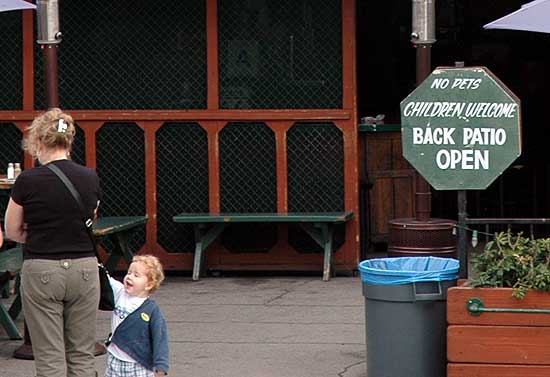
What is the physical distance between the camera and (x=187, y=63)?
38.7ft

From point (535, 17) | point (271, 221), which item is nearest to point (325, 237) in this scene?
point (271, 221)

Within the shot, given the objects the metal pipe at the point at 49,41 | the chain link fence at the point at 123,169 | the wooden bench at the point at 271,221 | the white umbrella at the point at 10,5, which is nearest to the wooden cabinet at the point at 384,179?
the wooden bench at the point at 271,221

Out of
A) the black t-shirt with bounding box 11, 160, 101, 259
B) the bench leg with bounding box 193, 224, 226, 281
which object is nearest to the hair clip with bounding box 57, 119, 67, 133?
the black t-shirt with bounding box 11, 160, 101, 259

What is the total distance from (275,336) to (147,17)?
13.3ft

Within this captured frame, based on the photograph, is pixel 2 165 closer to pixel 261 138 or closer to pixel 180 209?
pixel 180 209

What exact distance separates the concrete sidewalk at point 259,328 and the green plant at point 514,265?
4.36 feet

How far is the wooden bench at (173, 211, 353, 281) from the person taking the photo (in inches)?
447

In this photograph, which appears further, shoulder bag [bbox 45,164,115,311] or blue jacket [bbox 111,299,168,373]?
shoulder bag [bbox 45,164,115,311]

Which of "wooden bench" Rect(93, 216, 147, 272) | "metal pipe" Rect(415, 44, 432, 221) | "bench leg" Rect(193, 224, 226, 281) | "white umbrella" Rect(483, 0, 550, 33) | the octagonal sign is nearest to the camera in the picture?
the octagonal sign

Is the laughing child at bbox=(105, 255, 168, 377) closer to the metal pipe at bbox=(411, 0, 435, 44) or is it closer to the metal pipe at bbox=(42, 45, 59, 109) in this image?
the metal pipe at bbox=(42, 45, 59, 109)

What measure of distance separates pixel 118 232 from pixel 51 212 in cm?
441

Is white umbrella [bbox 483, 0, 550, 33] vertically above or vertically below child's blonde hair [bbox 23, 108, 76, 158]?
above

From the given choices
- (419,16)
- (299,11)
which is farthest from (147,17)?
(419,16)

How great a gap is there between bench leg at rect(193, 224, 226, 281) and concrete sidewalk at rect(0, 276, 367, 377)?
15cm
